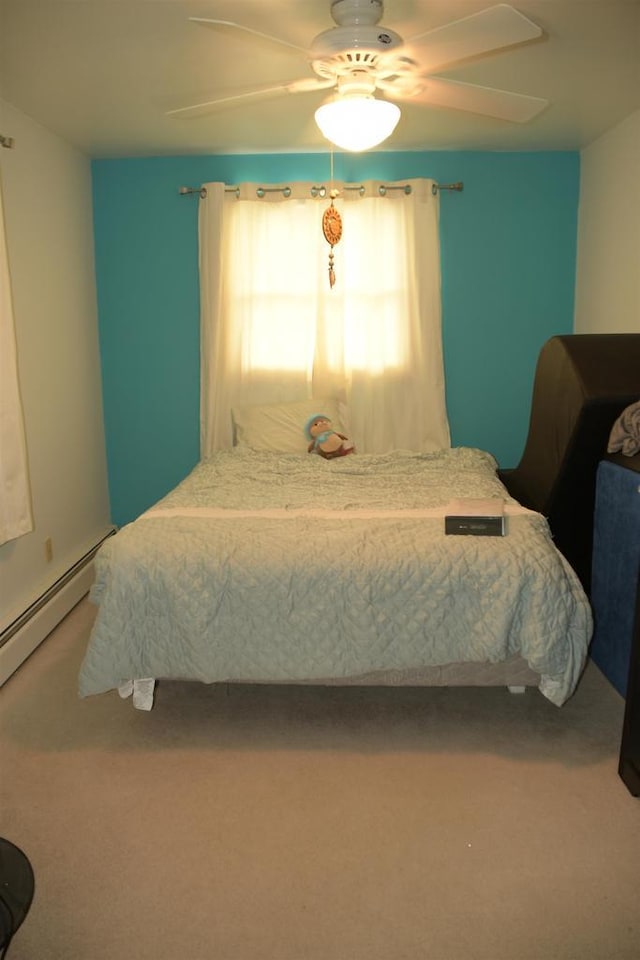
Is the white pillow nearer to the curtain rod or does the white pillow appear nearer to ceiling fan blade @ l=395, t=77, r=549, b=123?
the curtain rod

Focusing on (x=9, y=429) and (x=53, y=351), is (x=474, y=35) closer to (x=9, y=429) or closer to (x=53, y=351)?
(x=9, y=429)

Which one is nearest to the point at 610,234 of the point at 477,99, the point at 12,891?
the point at 477,99

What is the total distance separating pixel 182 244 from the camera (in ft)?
13.5

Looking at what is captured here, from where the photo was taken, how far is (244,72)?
2750mm

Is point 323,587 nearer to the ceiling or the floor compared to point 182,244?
nearer to the floor

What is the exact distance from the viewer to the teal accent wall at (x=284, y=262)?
13.2 ft

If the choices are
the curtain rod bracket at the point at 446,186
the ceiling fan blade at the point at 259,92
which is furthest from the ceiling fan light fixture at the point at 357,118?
the curtain rod bracket at the point at 446,186

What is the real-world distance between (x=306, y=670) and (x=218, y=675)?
0.28 m

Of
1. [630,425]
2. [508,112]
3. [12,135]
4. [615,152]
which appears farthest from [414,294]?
[12,135]

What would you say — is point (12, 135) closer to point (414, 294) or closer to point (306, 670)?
point (414, 294)

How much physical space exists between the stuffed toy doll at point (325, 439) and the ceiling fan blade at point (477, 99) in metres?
1.68

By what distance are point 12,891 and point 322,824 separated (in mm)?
789

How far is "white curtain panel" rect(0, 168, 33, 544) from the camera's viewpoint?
8.63 feet

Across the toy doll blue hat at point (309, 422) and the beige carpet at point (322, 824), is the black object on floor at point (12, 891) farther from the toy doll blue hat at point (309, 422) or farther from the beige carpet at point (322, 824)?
the toy doll blue hat at point (309, 422)
